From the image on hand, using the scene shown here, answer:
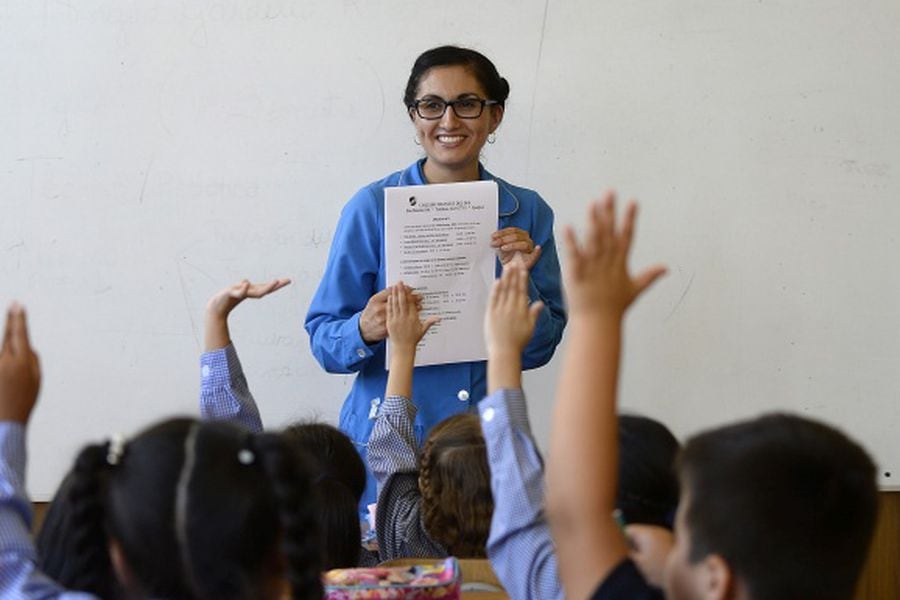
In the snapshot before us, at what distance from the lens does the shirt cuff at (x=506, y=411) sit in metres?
1.44

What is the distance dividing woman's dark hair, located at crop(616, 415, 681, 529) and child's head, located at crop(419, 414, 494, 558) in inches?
19.1

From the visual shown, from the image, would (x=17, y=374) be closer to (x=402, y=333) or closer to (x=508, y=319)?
(x=508, y=319)

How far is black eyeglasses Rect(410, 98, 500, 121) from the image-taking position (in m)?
2.69

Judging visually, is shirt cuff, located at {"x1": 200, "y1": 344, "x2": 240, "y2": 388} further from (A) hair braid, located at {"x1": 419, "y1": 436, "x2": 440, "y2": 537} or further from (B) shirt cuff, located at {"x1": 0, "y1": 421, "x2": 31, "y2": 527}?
(B) shirt cuff, located at {"x1": 0, "y1": 421, "x2": 31, "y2": 527}

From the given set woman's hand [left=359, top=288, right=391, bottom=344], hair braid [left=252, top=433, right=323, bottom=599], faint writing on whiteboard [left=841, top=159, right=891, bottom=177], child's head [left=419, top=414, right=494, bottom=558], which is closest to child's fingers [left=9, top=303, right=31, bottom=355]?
hair braid [left=252, top=433, right=323, bottom=599]

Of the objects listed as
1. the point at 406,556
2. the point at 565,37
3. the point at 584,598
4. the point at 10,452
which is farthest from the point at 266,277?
the point at 584,598

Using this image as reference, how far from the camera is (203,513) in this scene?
1119 millimetres

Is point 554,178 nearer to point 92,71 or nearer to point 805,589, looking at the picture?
point 92,71

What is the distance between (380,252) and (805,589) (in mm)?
1716

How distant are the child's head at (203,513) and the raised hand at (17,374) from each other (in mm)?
183

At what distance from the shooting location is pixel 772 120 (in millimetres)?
3334

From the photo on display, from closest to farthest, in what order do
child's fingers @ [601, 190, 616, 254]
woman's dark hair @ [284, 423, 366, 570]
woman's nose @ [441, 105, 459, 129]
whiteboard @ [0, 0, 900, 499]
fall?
child's fingers @ [601, 190, 616, 254] < woman's dark hair @ [284, 423, 366, 570] < woman's nose @ [441, 105, 459, 129] < whiteboard @ [0, 0, 900, 499]

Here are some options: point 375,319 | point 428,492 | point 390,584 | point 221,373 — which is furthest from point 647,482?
point 375,319

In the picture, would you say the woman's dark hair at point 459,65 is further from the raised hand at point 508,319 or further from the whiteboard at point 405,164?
the raised hand at point 508,319
